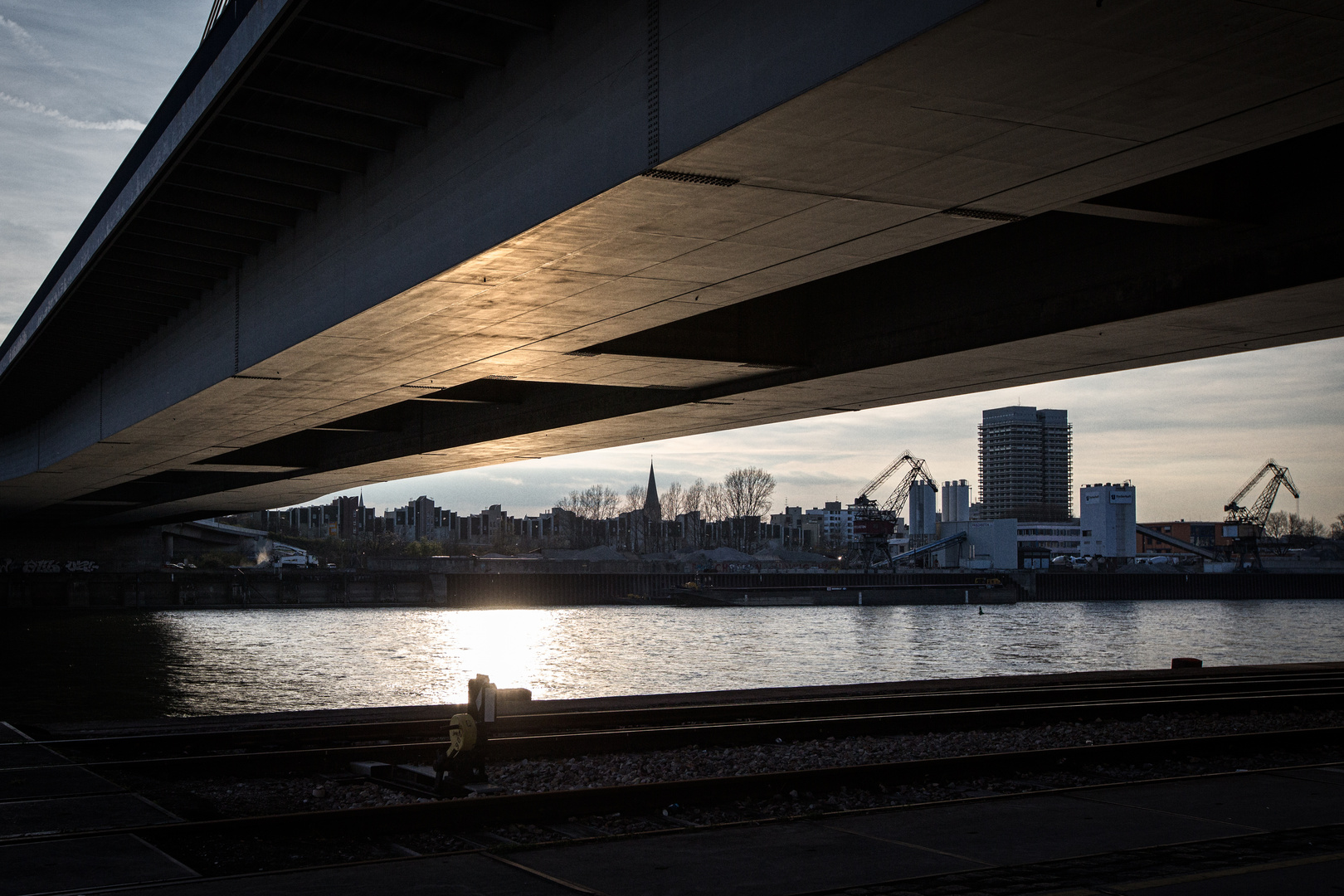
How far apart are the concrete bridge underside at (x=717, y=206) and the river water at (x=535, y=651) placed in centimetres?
1223

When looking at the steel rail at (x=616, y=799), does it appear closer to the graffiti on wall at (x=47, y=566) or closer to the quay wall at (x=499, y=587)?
the quay wall at (x=499, y=587)

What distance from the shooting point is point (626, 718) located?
18672 mm

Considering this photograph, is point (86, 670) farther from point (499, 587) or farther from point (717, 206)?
point (499, 587)

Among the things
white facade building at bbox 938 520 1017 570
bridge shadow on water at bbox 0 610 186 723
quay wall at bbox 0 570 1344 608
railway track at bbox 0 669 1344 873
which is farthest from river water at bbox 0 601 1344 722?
white facade building at bbox 938 520 1017 570

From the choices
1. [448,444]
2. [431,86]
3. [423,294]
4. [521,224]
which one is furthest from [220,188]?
[448,444]

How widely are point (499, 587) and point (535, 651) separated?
62508 mm

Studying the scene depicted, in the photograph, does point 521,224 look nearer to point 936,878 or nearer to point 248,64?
point 248,64

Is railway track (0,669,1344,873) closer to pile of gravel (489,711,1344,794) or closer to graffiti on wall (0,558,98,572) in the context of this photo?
pile of gravel (489,711,1344,794)

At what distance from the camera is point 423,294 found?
14.9 metres

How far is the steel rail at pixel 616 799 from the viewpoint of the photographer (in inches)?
368

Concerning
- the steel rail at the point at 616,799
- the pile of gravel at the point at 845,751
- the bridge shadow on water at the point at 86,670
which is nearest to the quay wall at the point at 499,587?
the bridge shadow on water at the point at 86,670

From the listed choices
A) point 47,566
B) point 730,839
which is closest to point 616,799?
point 730,839

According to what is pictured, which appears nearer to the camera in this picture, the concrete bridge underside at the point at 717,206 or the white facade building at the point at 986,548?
the concrete bridge underside at the point at 717,206

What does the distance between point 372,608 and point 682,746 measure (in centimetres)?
9006
